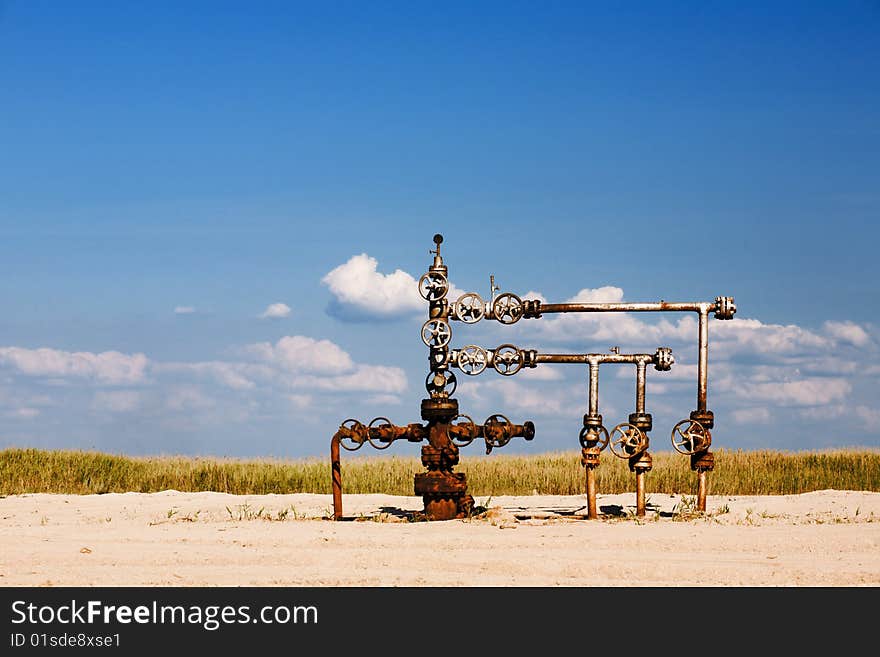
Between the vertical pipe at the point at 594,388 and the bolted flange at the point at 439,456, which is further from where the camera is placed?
the vertical pipe at the point at 594,388

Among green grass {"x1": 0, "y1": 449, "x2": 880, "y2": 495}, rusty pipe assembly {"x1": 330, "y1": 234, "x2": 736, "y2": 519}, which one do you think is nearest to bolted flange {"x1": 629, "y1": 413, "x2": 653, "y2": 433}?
rusty pipe assembly {"x1": 330, "y1": 234, "x2": 736, "y2": 519}

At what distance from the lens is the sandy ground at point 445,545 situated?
30.2ft

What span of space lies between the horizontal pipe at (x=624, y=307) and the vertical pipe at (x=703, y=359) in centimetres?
9

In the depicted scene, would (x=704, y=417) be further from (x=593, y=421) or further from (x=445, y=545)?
(x=445, y=545)

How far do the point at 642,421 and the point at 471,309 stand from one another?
2.56 meters

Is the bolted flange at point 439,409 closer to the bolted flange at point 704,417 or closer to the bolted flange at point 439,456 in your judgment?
the bolted flange at point 439,456

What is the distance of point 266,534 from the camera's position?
12000mm

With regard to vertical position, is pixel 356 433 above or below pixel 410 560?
above

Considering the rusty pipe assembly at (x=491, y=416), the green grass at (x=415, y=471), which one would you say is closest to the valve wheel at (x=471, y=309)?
the rusty pipe assembly at (x=491, y=416)

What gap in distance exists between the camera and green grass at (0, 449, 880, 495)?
19.3 metres

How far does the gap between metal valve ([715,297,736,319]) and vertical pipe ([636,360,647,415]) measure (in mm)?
1142
